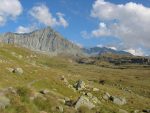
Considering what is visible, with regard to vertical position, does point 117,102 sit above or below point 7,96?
below

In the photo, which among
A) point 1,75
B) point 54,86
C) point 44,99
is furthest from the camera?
point 54,86

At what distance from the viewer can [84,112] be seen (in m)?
25.6

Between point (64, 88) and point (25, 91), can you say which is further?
point (64, 88)

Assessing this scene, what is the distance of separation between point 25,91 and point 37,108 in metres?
1.71

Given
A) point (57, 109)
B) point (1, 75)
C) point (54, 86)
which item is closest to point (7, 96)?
point (57, 109)

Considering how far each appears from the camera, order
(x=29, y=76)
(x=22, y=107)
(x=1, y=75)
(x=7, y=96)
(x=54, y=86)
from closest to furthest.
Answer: (x=22, y=107) < (x=7, y=96) < (x=1, y=75) < (x=54, y=86) < (x=29, y=76)

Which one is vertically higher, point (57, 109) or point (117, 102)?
point (57, 109)

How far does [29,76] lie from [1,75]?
1222 cm

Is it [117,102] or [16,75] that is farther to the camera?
[117,102]

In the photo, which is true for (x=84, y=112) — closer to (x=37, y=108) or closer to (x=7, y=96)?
(x=37, y=108)

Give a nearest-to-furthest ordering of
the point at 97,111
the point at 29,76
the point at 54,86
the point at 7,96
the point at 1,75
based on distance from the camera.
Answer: the point at 7,96, the point at 97,111, the point at 1,75, the point at 54,86, the point at 29,76

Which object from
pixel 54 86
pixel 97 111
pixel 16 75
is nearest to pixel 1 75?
pixel 16 75

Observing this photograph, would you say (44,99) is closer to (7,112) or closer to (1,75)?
(7,112)

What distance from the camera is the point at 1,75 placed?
6197 cm
